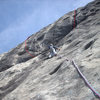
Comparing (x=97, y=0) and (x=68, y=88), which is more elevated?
(x=97, y=0)

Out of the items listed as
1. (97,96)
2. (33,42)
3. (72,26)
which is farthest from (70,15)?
(97,96)

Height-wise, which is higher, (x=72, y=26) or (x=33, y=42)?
(x=33, y=42)

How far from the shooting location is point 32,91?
648 cm

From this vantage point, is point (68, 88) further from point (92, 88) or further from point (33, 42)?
point (33, 42)

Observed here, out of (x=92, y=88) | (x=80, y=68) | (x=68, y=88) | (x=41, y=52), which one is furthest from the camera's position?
(x=41, y=52)

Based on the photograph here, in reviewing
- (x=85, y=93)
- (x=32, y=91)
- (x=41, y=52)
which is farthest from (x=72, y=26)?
(x=85, y=93)

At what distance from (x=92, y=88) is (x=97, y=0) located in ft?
38.2

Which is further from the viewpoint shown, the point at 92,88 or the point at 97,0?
the point at 97,0

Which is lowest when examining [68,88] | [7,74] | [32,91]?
[68,88]

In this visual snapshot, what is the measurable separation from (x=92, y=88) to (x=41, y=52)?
852 cm

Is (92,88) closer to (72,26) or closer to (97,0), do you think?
(72,26)

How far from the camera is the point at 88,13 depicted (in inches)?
510

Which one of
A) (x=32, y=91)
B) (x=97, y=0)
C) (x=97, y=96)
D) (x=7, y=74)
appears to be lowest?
(x=97, y=96)

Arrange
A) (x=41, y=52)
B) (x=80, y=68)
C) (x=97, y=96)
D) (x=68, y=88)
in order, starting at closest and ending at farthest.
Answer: (x=97, y=96), (x=68, y=88), (x=80, y=68), (x=41, y=52)
